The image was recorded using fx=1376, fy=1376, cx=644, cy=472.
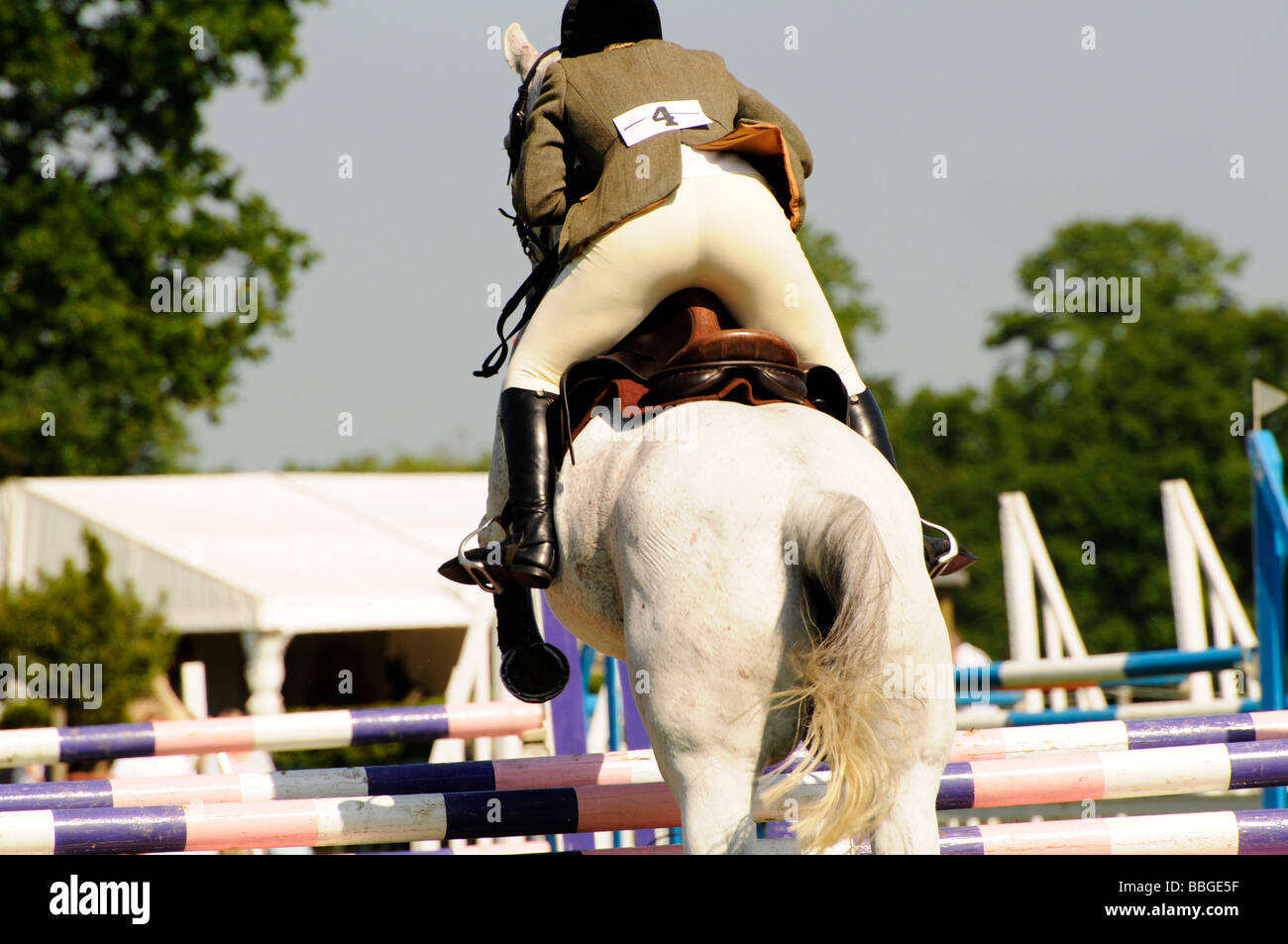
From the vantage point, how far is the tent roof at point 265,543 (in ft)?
A: 45.5

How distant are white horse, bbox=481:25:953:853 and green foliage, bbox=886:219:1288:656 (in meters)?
30.5

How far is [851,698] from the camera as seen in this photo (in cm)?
255

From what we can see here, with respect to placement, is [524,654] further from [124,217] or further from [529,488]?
[124,217]

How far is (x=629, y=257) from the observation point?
342cm

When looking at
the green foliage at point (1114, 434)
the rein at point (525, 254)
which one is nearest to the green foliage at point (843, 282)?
the green foliage at point (1114, 434)

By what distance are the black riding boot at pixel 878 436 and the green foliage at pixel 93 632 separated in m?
10.6

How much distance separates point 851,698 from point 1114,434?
3831 cm

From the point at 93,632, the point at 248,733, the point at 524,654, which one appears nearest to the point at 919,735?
the point at 524,654

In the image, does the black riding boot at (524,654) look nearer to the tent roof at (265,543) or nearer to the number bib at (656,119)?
the number bib at (656,119)

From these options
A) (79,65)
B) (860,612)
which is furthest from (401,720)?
(79,65)

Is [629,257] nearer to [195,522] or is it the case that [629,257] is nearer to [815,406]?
[815,406]

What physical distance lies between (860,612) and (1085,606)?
113 feet

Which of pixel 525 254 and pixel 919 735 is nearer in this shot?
pixel 919 735
